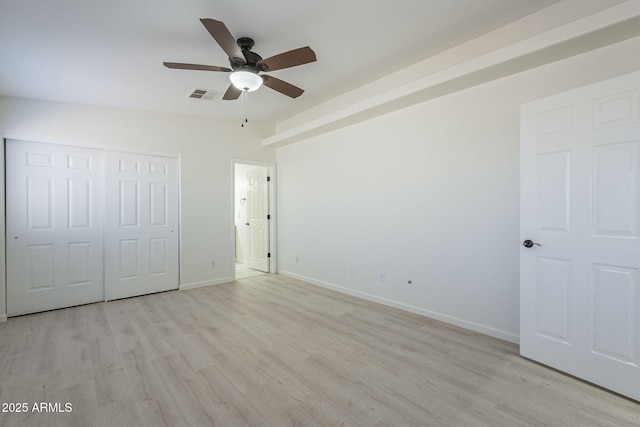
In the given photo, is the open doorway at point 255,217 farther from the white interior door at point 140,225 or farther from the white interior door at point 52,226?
the white interior door at point 52,226

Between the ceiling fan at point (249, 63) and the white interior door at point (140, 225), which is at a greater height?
the ceiling fan at point (249, 63)

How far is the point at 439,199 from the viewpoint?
3266mm

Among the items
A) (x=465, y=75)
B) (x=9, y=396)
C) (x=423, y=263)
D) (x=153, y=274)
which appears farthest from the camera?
(x=153, y=274)

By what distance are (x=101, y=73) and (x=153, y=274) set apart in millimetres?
2791

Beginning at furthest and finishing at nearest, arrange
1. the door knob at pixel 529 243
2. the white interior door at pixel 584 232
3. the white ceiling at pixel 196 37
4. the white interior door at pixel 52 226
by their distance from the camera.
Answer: the white interior door at pixel 52 226 < the door knob at pixel 529 243 < the white ceiling at pixel 196 37 < the white interior door at pixel 584 232

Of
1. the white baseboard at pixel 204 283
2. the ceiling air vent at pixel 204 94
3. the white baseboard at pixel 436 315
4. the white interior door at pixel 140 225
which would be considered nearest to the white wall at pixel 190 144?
the white baseboard at pixel 204 283

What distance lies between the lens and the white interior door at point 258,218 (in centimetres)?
581

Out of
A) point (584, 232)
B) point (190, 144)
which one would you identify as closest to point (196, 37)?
point (190, 144)

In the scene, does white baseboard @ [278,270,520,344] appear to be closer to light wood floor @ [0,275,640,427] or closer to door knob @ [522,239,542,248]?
light wood floor @ [0,275,640,427]

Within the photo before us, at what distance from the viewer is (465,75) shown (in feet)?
8.92

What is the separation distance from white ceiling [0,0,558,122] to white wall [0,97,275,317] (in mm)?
313

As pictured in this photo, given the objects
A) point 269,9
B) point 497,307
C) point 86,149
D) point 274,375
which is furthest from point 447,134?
point 86,149

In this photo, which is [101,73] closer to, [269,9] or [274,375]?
[269,9]

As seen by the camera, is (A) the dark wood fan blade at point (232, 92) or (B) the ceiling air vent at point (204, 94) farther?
(B) the ceiling air vent at point (204, 94)
